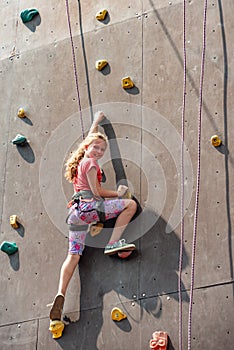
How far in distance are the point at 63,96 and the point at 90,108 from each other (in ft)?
0.94

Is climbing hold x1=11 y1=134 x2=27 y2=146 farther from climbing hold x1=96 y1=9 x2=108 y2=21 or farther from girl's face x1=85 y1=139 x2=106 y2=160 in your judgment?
climbing hold x1=96 y1=9 x2=108 y2=21

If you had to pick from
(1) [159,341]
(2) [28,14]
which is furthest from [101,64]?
(1) [159,341]

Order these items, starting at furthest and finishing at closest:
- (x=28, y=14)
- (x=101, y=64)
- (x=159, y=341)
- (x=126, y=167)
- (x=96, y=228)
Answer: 1. (x=28, y=14)
2. (x=101, y=64)
3. (x=126, y=167)
4. (x=96, y=228)
5. (x=159, y=341)

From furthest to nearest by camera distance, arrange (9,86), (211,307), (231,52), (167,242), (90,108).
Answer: (9,86) < (90,108) < (231,52) < (167,242) < (211,307)

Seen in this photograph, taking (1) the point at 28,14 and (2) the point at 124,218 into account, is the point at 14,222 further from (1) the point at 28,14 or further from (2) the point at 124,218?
(1) the point at 28,14

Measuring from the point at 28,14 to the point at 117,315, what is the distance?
9.18 feet

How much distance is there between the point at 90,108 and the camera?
596cm

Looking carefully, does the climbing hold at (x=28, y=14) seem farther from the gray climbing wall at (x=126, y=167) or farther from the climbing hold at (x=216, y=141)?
the climbing hold at (x=216, y=141)

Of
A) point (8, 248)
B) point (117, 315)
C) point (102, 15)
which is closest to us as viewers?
point (117, 315)

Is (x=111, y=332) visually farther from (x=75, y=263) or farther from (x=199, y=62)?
(x=199, y=62)

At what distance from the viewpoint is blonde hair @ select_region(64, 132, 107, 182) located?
5.43m

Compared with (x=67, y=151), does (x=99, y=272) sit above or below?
below

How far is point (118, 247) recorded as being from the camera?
5258 millimetres

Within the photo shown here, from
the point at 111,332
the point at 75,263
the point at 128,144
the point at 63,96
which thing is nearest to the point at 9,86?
the point at 63,96
